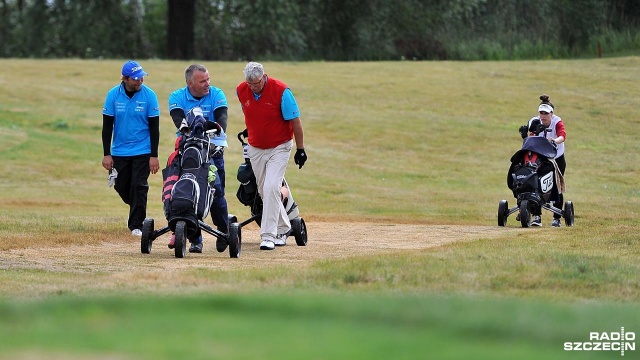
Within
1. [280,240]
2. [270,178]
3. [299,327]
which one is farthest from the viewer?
[280,240]

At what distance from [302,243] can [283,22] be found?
38565 mm

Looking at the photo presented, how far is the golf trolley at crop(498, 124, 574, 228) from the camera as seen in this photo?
18.0 m

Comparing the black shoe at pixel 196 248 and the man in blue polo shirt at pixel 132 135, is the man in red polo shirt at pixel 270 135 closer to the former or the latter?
the black shoe at pixel 196 248

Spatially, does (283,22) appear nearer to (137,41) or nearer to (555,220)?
(137,41)

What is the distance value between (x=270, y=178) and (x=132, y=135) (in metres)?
2.09

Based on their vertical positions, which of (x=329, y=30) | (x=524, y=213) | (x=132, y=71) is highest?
(x=329, y=30)

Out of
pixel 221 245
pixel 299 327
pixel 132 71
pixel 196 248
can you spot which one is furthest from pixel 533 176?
pixel 299 327

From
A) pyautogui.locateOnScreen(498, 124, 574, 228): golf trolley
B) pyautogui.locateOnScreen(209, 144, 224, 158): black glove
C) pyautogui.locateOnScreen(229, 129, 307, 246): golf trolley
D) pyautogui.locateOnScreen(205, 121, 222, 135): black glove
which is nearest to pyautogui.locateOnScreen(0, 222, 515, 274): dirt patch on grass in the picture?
pyautogui.locateOnScreen(229, 129, 307, 246): golf trolley

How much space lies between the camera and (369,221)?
19.9m

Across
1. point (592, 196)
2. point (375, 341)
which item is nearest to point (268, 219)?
point (375, 341)

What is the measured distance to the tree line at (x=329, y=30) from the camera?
51.1 metres

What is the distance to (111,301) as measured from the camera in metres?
7.63

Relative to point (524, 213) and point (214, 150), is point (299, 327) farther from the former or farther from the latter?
point (524, 213)

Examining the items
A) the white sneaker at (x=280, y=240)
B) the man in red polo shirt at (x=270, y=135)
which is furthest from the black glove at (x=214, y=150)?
the white sneaker at (x=280, y=240)
